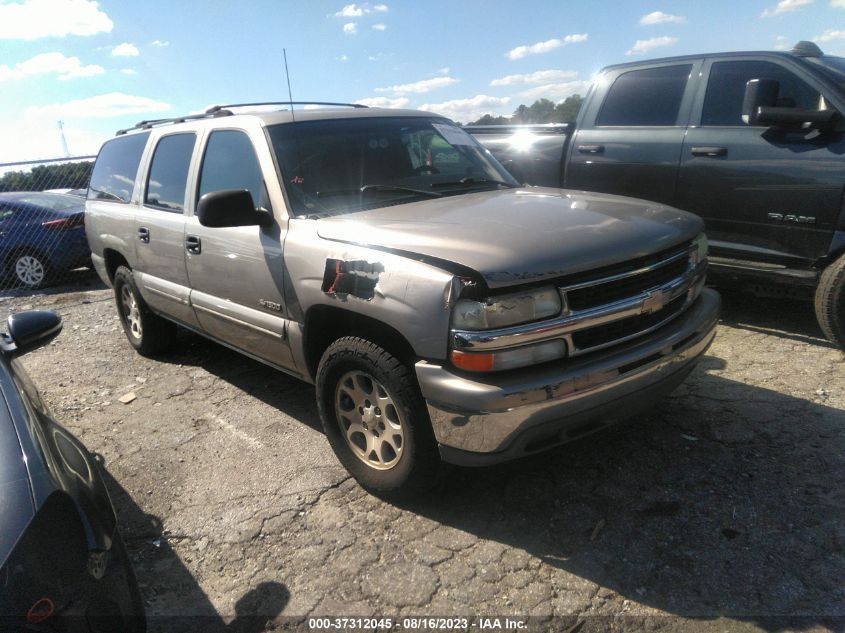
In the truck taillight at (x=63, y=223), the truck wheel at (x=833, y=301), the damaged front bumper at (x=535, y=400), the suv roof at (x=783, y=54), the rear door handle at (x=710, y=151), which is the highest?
the suv roof at (x=783, y=54)

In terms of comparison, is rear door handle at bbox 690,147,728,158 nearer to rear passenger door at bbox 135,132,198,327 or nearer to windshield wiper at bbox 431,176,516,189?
windshield wiper at bbox 431,176,516,189

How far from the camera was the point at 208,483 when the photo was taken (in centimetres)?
341

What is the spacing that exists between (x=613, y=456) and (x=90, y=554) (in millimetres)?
2379

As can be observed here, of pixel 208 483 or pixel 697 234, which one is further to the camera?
pixel 208 483

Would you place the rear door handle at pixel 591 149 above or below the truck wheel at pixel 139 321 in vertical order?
above

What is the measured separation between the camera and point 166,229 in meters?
4.33

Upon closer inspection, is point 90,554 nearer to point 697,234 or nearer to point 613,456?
point 613,456

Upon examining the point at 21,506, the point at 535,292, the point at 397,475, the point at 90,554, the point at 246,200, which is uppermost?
the point at 246,200

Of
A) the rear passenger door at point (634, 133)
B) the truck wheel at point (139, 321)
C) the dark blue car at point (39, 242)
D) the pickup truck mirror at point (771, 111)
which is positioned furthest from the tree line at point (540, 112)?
the dark blue car at point (39, 242)

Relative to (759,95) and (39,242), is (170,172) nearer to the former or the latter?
(759,95)

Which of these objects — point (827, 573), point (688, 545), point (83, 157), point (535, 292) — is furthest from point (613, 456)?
point (83, 157)

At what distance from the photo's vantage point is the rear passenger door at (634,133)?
5.12 m

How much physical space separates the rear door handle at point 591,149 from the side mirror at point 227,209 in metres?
3.45

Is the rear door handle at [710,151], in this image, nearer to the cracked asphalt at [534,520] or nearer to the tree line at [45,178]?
the cracked asphalt at [534,520]
